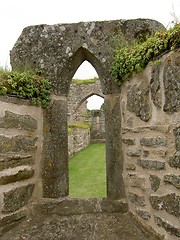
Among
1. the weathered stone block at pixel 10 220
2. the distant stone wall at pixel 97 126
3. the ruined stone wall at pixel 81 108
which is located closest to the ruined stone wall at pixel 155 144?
the weathered stone block at pixel 10 220

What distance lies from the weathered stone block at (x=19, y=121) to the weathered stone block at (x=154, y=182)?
56.4 inches

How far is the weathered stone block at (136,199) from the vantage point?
A: 8.09 feet

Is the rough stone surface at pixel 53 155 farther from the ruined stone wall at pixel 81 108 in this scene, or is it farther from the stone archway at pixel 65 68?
the ruined stone wall at pixel 81 108

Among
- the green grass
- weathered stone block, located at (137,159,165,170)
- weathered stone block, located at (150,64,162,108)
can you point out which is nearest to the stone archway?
weathered stone block, located at (137,159,165,170)

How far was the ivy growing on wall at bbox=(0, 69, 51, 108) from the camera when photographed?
2.61 m

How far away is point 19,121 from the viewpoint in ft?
9.01

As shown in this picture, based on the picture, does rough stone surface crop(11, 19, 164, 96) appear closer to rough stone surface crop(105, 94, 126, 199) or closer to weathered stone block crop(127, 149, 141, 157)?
rough stone surface crop(105, 94, 126, 199)

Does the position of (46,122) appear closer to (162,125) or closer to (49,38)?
(49,38)

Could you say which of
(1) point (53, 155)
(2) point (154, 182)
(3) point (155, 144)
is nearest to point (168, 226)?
(2) point (154, 182)

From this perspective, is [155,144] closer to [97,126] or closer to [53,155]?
[53,155]

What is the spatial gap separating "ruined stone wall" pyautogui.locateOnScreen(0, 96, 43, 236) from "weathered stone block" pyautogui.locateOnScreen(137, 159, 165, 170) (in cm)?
122

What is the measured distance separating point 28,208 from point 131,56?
202cm

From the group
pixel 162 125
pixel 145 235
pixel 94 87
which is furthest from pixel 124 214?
pixel 94 87

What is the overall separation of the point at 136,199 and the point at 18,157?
1.30 m
